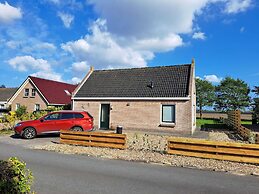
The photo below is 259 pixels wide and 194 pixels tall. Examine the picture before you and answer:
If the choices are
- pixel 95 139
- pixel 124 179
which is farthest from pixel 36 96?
pixel 124 179

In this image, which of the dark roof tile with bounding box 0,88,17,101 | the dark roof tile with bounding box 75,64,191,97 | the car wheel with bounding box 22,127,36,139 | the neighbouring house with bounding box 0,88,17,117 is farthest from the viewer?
the dark roof tile with bounding box 0,88,17,101

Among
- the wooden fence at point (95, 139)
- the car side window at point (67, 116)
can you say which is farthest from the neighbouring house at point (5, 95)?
the wooden fence at point (95, 139)

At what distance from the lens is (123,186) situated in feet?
22.1

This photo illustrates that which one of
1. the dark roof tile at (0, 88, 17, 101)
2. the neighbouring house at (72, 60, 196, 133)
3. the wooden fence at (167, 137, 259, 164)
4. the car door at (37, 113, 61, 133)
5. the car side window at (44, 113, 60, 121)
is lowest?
the wooden fence at (167, 137, 259, 164)

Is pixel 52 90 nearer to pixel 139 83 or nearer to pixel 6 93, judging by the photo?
pixel 6 93

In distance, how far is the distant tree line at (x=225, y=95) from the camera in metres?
54.4

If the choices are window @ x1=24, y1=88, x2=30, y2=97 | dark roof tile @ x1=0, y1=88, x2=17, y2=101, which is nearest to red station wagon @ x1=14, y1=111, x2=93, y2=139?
window @ x1=24, y1=88, x2=30, y2=97

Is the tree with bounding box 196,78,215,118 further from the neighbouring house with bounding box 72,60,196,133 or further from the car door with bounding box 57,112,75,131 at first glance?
the car door with bounding box 57,112,75,131

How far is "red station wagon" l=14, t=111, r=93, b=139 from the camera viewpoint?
1642cm

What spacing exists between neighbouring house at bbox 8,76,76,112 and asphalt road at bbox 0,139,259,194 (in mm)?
26383

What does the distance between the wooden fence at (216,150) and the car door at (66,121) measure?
7961mm

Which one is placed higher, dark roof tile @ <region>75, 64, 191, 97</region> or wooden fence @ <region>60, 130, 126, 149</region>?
dark roof tile @ <region>75, 64, 191, 97</region>

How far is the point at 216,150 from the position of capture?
417 inches

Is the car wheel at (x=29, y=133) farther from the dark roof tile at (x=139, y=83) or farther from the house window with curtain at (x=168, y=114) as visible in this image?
the house window with curtain at (x=168, y=114)
